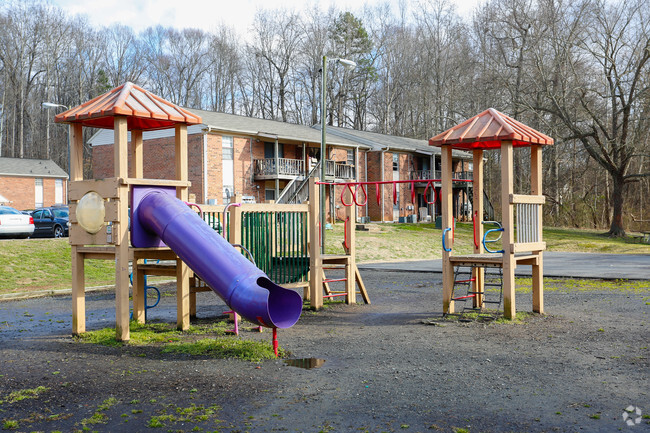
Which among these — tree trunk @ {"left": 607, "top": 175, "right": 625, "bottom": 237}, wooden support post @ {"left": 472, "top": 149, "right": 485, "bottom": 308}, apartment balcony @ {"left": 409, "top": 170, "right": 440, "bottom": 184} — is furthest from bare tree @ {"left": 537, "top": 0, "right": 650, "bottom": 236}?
wooden support post @ {"left": 472, "top": 149, "right": 485, "bottom": 308}

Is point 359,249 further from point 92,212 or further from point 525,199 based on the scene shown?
point 92,212

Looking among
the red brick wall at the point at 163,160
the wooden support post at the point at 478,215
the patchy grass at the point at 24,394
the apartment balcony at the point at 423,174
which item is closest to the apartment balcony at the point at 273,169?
the red brick wall at the point at 163,160

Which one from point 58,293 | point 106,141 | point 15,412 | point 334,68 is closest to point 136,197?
point 15,412

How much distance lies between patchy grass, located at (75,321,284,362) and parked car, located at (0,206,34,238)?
62.4 ft

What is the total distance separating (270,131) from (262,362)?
32.3 metres

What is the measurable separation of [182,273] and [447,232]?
444 cm

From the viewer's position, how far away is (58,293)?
1462cm

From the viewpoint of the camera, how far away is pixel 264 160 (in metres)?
38.7

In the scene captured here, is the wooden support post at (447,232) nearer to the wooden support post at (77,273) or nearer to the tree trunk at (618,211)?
the wooden support post at (77,273)

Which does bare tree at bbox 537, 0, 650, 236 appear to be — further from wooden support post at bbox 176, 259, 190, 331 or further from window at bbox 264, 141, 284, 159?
wooden support post at bbox 176, 259, 190, 331

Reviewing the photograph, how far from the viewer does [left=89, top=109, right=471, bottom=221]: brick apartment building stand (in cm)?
3569

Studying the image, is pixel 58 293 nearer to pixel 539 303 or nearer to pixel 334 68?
pixel 539 303

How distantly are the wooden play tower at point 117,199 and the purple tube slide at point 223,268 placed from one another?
1.57ft

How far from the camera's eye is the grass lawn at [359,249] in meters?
17.5
